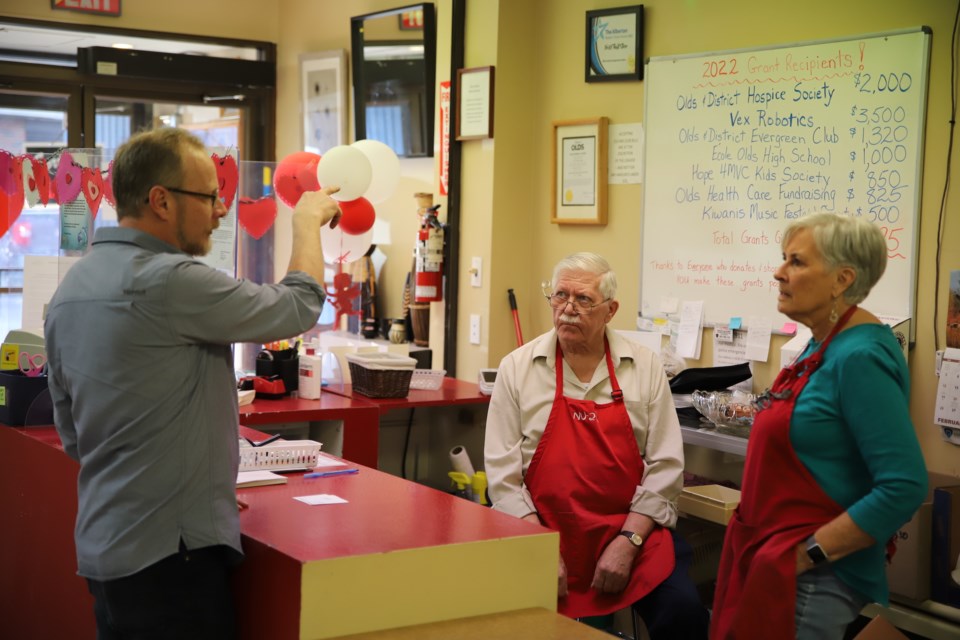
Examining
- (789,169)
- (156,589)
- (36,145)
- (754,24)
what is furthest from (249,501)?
(36,145)

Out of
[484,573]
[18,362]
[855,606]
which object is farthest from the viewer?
[18,362]

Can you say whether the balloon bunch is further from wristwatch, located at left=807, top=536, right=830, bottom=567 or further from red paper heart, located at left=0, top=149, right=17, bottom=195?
wristwatch, located at left=807, top=536, right=830, bottom=567

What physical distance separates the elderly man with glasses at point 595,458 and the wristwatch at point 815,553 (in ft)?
2.22

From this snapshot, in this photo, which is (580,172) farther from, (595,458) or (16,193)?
(16,193)

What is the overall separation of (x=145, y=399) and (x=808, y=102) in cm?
283

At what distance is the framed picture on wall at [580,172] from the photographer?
4660 mm

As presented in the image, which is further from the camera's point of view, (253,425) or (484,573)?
(253,425)

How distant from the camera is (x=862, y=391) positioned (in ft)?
7.00

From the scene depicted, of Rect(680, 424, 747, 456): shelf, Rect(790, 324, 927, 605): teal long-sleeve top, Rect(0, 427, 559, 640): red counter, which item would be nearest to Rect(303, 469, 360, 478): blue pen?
Rect(0, 427, 559, 640): red counter

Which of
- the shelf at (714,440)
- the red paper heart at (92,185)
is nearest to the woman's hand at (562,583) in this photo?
the shelf at (714,440)

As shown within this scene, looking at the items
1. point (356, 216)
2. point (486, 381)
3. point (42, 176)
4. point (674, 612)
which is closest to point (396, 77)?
point (356, 216)

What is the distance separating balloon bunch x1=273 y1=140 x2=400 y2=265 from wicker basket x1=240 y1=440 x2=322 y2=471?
5.55 ft

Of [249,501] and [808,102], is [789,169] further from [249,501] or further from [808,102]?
[249,501]

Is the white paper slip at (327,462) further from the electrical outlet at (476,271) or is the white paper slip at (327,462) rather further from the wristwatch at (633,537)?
the electrical outlet at (476,271)
